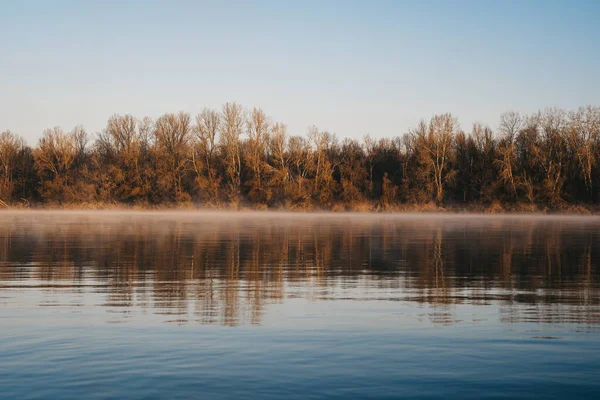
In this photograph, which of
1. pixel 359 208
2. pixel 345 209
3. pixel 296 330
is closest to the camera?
pixel 296 330

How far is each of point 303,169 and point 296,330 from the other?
7718 centimetres

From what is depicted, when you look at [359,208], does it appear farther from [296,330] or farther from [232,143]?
[296,330]

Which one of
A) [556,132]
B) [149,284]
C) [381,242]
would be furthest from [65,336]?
[556,132]

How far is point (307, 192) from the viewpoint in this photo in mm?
82312

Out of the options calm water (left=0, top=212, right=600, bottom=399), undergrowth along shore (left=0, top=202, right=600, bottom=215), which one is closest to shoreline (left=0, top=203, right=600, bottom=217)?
undergrowth along shore (left=0, top=202, right=600, bottom=215)

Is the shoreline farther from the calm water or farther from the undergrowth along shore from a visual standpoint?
the calm water

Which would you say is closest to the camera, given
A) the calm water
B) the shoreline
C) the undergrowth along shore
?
the calm water

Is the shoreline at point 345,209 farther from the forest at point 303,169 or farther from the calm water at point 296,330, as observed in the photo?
the calm water at point 296,330

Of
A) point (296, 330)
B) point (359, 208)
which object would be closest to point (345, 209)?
point (359, 208)

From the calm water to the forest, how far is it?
61.6 metres

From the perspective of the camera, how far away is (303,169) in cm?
8650

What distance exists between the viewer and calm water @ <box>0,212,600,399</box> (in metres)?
6.98

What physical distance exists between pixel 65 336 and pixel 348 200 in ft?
245

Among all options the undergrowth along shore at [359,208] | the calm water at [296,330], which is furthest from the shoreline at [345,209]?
the calm water at [296,330]
